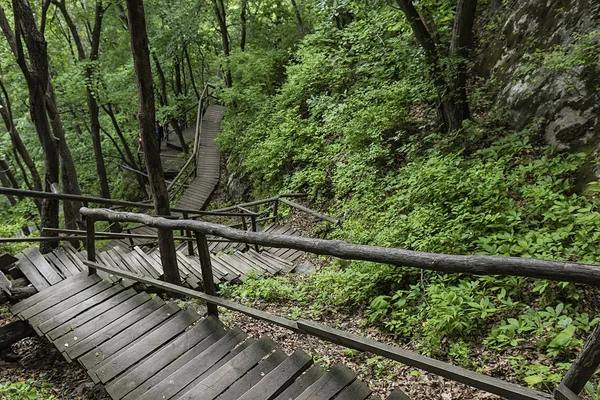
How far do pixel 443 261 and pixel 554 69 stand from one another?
5691 mm

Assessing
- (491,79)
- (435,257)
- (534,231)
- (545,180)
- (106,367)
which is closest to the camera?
(435,257)

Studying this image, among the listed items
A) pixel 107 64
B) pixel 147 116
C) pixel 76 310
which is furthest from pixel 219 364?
pixel 107 64

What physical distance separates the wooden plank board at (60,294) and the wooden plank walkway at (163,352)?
1 centimetres

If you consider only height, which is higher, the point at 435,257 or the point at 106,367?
the point at 435,257

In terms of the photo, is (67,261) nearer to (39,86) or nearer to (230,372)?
(39,86)

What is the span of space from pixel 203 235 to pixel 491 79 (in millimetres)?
7011

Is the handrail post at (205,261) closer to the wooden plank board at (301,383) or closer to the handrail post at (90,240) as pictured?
the wooden plank board at (301,383)

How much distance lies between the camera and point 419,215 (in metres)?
5.66

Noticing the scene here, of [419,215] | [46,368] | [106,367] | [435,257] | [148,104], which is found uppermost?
[148,104]

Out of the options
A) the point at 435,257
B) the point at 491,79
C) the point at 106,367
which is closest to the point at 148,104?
the point at 106,367

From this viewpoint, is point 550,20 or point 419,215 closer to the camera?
point 419,215

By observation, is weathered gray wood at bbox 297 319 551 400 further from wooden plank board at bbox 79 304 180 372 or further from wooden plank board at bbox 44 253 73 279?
wooden plank board at bbox 44 253 73 279

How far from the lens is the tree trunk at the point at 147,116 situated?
439 centimetres

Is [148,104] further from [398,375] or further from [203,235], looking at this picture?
[398,375]
